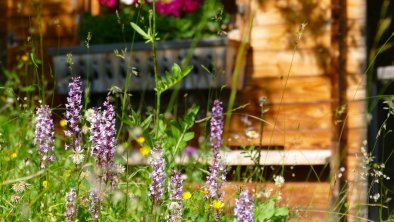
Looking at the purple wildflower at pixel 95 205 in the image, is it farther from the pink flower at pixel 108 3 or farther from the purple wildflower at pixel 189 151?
the pink flower at pixel 108 3

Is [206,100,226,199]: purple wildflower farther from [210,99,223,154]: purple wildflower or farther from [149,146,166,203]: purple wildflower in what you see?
[149,146,166,203]: purple wildflower

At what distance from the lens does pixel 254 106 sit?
Answer: 6480mm

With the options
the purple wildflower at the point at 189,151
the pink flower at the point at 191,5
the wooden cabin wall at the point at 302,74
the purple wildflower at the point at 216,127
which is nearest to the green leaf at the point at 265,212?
the purple wildflower at the point at 216,127

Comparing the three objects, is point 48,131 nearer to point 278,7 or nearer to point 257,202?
point 257,202

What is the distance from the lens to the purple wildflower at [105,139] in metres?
2.53

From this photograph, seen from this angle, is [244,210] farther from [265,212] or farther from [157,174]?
[265,212]

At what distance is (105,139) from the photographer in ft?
8.29

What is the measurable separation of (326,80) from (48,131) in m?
3.85

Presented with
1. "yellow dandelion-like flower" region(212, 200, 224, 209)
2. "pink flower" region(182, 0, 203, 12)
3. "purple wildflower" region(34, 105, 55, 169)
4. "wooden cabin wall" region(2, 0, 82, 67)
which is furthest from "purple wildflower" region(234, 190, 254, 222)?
"wooden cabin wall" region(2, 0, 82, 67)

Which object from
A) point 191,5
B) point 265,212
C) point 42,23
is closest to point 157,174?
point 265,212

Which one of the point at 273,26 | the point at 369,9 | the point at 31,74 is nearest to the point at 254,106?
the point at 273,26

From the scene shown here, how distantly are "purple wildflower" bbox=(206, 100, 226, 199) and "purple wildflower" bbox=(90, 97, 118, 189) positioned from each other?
0.41 m

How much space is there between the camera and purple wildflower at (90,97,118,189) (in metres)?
2.53

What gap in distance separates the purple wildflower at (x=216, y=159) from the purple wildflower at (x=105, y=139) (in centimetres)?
41
